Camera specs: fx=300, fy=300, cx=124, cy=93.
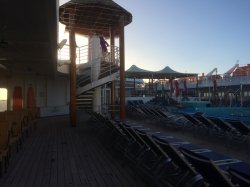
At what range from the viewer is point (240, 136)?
8.24 m

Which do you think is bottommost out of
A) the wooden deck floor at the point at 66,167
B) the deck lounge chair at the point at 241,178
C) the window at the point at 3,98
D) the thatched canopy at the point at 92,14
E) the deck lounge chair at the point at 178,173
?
the wooden deck floor at the point at 66,167

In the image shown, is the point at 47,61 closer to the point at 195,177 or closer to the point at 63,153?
the point at 63,153

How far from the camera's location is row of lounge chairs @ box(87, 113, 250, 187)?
3.10 metres

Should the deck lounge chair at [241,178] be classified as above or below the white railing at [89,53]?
below

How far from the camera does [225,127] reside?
8852 mm

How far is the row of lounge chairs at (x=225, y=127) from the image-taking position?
8.17 metres

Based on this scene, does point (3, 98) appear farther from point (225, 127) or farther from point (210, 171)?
point (210, 171)

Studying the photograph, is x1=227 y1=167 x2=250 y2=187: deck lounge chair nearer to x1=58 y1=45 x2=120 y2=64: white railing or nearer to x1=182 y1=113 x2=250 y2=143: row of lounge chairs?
x1=182 y1=113 x2=250 y2=143: row of lounge chairs

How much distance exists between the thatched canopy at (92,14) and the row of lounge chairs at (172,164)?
7778mm

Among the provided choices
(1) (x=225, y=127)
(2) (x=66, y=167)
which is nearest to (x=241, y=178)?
(2) (x=66, y=167)

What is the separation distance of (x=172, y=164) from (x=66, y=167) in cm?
244

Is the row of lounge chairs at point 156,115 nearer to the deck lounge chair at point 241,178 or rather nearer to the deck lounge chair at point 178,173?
the deck lounge chair at point 178,173

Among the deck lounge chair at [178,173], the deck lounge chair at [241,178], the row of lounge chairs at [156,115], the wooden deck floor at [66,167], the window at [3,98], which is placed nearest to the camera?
the deck lounge chair at [241,178]

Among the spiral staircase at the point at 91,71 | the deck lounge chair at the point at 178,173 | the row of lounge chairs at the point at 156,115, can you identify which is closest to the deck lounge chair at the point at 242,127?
the row of lounge chairs at the point at 156,115
